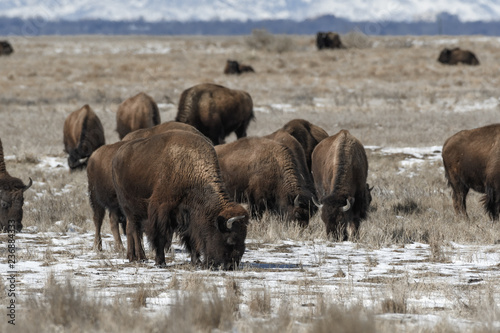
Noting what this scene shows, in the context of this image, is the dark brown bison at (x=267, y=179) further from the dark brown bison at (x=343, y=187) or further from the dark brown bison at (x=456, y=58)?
the dark brown bison at (x=456, y=58)

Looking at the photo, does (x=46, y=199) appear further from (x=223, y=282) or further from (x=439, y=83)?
(x=439, y=83)

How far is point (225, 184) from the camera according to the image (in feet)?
30.3

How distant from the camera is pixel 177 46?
67.1m

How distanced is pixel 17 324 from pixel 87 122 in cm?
Result: 1466

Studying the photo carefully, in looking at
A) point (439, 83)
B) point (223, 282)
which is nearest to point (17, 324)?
point (223, 282)

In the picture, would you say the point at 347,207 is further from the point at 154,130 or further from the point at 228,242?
the point at 154,130

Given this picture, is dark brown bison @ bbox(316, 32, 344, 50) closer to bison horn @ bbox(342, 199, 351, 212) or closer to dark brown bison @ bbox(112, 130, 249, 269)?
bison horn @ bbox(342, 199, 351, 212)

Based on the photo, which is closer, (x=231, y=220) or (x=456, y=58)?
(x=231, y=220)

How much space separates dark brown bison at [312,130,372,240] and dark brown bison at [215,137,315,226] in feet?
1.36

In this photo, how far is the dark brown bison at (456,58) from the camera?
48.2 meters

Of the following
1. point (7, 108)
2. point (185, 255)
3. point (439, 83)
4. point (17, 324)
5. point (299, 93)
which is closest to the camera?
point (17, 324)

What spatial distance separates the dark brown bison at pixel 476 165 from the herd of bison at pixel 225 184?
0.06ft

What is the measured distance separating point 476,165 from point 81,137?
1027 cm

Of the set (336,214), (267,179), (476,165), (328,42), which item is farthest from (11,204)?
(328,42)
